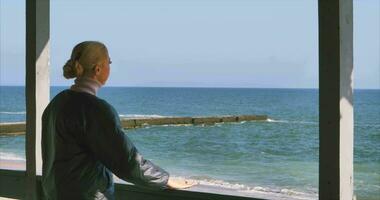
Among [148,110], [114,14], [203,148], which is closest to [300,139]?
[203,148]

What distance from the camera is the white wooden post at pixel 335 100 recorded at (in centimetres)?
213

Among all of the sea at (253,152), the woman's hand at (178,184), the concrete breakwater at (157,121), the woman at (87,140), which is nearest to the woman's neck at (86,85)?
the woman at (87,140)

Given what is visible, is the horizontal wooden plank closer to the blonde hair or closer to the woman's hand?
the woman's hand

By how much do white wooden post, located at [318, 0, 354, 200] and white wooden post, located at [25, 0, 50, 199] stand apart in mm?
1523

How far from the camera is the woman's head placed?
1.80 meters

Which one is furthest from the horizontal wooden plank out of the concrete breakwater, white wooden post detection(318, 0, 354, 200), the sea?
the concrete breakwater

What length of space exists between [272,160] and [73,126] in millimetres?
23548

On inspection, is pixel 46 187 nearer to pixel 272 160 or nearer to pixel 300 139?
pixel 272 160

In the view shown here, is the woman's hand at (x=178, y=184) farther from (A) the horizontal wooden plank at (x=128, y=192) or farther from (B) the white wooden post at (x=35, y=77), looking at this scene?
(B) the white wooden post at (x=35, y=77)

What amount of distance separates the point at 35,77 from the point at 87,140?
1411mm

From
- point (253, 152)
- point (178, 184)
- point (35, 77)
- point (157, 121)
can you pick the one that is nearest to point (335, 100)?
point (178, 184)

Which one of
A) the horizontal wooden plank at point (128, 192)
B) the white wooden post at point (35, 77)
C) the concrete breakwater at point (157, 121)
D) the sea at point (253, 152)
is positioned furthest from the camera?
the concrete breakwater at point (157, 121)

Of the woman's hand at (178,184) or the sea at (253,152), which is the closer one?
the woman's hand at (178,184)

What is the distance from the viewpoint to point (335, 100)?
2.13m
